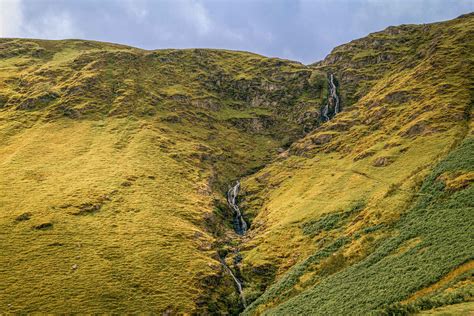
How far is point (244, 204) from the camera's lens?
136500 mm

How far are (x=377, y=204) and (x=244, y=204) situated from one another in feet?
178

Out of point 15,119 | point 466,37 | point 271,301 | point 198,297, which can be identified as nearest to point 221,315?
point 198,297

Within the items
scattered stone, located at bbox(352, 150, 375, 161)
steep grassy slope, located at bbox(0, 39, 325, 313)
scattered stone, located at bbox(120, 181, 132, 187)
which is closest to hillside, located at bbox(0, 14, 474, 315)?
steep grassy slope, located at bbox(0, 39, 325, 313)

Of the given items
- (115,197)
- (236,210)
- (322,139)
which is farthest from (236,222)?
(322,139)

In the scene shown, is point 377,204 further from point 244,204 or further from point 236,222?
point 244,204

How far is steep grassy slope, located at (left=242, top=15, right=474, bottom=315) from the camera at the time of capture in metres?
57.5

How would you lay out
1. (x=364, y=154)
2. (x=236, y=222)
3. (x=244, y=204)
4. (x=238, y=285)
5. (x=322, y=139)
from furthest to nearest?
(x=322, y=139) → (x=244, y=204) → (x=364, y=154) → (x=236, y=222) → (x=238, y=285)

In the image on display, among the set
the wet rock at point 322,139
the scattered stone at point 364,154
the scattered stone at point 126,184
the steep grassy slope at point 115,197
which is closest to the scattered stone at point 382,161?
the scattered stone at point 364,154

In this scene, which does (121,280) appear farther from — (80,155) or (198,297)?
(80,155)

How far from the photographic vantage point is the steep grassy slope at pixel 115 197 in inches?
3194

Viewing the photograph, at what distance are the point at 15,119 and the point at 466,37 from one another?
623 ft

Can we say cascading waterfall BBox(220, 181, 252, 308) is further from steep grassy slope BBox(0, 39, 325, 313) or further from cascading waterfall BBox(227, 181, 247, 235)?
steep grassy slope BBox(0, 39, 325, 313)

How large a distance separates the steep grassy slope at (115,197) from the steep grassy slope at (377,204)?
14.8 m

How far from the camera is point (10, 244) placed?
89125 mm
